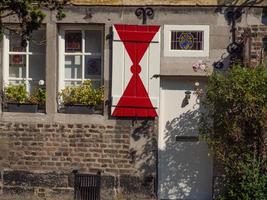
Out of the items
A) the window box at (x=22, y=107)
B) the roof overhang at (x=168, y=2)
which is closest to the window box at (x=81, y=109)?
the window box at (x=22, y=107)

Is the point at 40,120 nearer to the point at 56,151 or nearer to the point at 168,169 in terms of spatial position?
the point at 56,151

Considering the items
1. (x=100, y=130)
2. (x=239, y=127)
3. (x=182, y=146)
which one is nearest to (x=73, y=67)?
(x=100, y=130)

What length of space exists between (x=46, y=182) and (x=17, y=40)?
259 cm

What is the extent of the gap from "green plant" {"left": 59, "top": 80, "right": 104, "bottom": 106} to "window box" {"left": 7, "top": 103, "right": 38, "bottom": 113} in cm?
54

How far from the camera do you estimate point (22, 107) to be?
11.0 meters

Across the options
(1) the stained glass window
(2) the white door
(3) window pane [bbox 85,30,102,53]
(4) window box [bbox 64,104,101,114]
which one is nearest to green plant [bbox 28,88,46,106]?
(4) window box [bbox 64,104,101,114]

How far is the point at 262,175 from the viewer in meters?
9.74

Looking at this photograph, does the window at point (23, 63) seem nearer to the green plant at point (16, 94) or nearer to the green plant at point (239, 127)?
the green plant at point (16, 94)

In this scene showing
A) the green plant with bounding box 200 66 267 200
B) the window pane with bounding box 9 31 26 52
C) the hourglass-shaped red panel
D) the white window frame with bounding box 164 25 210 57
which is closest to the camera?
the green plant with bounding box 200 66 267 200

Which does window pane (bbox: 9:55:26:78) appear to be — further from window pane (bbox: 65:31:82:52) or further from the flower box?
the flower box

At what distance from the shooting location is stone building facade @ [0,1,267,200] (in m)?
10.6

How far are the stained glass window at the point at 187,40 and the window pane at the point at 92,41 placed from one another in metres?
1.36

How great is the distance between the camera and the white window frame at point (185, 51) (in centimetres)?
1055

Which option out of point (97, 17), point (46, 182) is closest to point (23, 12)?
point (97, 17)
